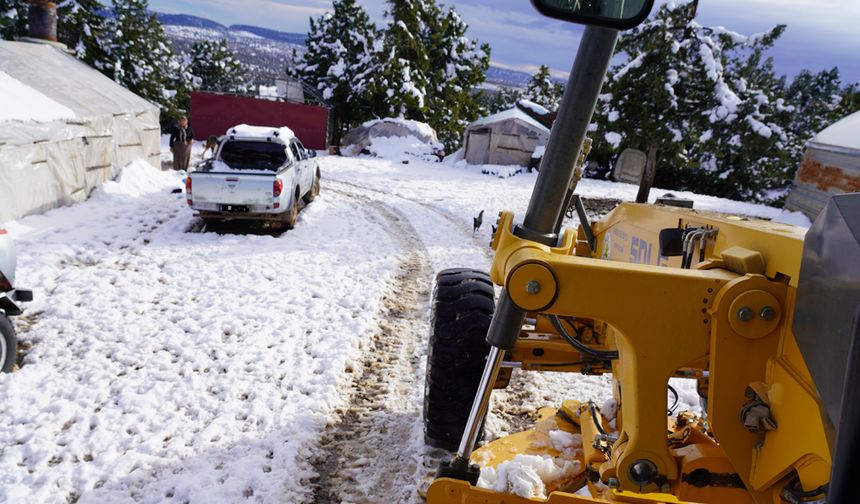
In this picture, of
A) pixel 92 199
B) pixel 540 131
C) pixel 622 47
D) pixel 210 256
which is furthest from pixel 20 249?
pixel 540 131

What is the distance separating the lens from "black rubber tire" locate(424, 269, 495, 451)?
404cm

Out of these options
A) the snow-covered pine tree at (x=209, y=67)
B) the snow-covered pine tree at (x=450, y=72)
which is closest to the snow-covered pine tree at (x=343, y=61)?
the snow-covered pine tree at (x=450, y=72)

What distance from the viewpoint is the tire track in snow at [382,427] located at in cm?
411

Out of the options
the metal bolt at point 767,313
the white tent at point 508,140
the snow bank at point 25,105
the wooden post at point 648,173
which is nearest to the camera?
the metal bolt at point 767,313

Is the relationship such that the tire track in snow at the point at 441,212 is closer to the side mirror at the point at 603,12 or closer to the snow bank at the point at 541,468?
the snow bank at the point at 541,468

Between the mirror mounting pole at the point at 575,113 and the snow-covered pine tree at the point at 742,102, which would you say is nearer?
the mirror mounting pole at the point at 575,113

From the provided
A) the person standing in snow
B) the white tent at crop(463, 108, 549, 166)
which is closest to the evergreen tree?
the white tent at crop(463, 108, 549, 166)

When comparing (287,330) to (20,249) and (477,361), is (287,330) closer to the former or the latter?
(477,361)

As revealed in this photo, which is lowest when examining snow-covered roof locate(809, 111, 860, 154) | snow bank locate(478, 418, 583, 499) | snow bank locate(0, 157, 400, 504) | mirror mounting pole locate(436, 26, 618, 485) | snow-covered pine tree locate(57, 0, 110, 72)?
snow bank locate(0, 157, 400, 504)

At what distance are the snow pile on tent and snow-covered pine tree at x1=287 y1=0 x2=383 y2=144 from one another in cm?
464

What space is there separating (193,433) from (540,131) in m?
25.0

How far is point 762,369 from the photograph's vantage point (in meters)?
2.07

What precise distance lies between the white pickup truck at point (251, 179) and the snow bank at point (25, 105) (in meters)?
3.31

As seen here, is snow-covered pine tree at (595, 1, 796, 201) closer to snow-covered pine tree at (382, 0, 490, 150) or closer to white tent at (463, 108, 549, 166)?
white tent at (463, 108, 549, 166)
